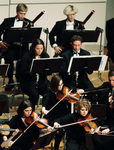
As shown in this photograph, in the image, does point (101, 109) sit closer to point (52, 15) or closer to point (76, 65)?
point (76, 65)

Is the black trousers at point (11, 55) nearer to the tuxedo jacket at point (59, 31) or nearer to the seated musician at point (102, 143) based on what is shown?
the tuxedo jacket at point (59, 31)

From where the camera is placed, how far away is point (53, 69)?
495 centimetres

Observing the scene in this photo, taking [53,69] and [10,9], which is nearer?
[53,69]

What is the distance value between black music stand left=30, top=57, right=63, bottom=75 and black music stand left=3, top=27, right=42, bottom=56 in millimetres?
866

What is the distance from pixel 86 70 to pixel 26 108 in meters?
1.20

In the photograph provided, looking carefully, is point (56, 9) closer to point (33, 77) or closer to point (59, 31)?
point (59, 31)

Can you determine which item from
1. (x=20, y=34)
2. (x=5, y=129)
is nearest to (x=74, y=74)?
(x=20, y=34)

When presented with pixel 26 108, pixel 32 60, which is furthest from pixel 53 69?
pixel 26 108

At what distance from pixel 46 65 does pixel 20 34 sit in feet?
2.97

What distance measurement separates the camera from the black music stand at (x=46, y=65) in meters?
4.77

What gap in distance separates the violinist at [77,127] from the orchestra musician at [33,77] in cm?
111

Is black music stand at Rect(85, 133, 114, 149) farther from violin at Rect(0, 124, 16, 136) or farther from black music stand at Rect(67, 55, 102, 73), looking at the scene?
black music stand at Rect(67, 55, 102, 73)

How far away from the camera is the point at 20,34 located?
18.1 ft

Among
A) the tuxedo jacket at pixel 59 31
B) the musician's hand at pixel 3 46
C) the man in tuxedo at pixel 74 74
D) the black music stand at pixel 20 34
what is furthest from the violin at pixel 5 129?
the tuxedo jacket at pixel 59 31
